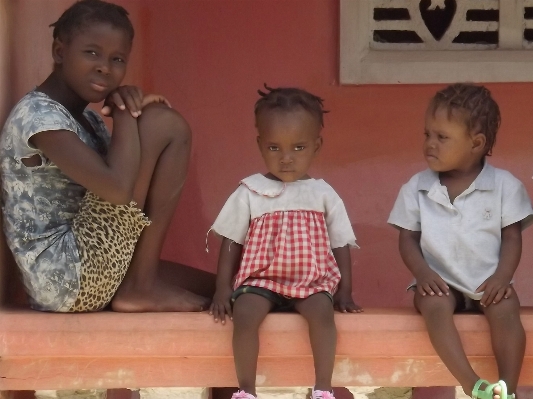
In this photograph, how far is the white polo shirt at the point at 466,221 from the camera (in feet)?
10.3

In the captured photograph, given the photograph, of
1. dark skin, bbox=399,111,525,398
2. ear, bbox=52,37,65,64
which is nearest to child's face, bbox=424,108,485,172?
dark skin, bbox=399,111,525,398

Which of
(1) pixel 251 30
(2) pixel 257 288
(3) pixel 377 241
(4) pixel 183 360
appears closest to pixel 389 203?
(3) pixel 377 241

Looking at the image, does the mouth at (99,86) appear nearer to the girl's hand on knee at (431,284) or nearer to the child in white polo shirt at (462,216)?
the child in white polo shirt at (462,216)

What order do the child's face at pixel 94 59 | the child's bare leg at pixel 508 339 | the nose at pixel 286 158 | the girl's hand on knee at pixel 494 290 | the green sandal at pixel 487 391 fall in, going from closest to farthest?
the green sandal at pixel 487 391
the child's bare leg at pixel 508 339
the girl's hand on knee at pixel 494 290
the child's face at pixel 94 59
the nose at pixel 286 158

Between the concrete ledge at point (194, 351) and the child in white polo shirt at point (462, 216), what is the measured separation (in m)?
0.14

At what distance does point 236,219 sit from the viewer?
325 centimetres

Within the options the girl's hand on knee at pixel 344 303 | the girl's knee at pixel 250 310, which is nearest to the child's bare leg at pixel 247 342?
the girl's knee at pixel 250 310

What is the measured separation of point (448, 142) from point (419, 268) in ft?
1.36

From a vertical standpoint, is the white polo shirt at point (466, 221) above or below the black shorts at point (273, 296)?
above

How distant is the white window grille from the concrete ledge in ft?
4.37

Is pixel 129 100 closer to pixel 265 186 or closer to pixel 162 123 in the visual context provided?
pixel 162 123

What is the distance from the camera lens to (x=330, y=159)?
4.09 meters

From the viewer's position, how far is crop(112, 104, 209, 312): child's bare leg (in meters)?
3.02

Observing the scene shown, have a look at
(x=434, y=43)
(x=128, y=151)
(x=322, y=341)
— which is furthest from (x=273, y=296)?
(x=434, y=43)
